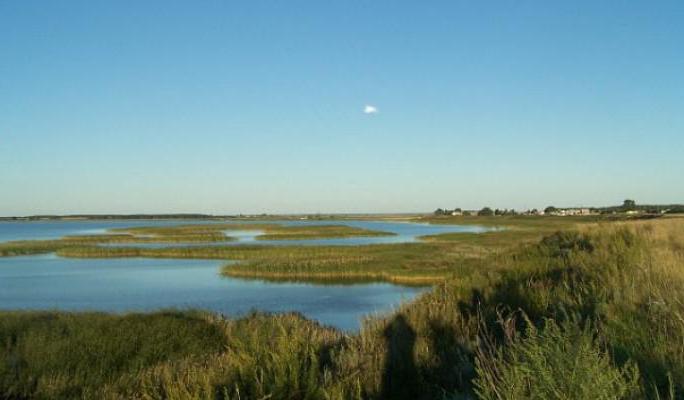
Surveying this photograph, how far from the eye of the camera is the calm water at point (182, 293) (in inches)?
844

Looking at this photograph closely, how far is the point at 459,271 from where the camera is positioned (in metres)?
14.5

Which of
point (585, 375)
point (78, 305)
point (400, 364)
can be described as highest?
point (585, 375)

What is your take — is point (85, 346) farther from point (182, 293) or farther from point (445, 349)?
point (182, 293)

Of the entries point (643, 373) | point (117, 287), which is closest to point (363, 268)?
point (117, 287)

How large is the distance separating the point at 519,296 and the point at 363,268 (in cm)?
2240

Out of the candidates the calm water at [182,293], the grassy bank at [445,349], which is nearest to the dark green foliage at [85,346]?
the grassy bank at [445,349]

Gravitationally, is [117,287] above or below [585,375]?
below

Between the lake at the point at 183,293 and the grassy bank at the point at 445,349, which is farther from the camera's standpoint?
the lake at the point at 183,293

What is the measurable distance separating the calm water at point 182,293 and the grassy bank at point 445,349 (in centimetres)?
646

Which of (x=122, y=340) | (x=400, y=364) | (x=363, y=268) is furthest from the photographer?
(x=363, y=268)

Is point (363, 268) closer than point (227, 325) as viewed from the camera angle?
No

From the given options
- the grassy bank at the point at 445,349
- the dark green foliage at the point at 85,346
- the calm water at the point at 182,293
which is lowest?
the calm water at the point at 182,293

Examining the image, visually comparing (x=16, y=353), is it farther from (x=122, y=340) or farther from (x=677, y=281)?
(x=677, y=281)

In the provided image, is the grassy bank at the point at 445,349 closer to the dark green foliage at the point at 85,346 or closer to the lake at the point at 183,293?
the dark green foliage at the point at 85,346
